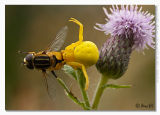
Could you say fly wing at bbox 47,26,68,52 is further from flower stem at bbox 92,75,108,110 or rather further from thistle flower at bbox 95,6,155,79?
flower stem at bbox 92,75,108,110

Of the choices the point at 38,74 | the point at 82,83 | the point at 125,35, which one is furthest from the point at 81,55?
the point at 38,74

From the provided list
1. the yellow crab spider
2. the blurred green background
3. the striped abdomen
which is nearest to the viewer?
the yellow crab spider

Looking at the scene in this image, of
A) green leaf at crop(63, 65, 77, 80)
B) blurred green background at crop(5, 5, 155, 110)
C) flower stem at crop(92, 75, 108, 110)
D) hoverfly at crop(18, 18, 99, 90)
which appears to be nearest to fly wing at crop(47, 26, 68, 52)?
hoverfly at crop(18, 18, 99, 90)

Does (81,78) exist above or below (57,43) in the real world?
below

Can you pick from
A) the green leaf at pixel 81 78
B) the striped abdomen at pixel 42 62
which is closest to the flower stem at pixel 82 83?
the green leaf at pixel 81 78

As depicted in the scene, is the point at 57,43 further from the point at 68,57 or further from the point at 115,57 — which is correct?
the point at 115,57
